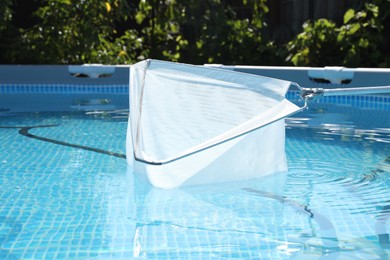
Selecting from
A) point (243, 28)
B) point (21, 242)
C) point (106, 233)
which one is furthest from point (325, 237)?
point (243, 28)

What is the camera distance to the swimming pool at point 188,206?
3.04m

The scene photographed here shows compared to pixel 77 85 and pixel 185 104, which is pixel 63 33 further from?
pixel 185 104

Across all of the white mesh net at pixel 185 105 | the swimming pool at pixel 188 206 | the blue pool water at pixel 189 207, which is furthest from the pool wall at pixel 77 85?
the white mesh net at pixel 185 105

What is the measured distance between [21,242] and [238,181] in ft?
5.02

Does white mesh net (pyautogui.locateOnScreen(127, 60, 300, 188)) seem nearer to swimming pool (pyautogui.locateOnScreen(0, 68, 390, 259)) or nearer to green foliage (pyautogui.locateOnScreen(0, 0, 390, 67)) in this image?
swimming pool (pyautogui.locateOnScreen(0, 68, 390, 259))

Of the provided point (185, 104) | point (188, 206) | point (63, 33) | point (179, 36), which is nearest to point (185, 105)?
point (185, 104)

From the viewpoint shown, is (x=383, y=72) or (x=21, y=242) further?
(x=383, y=72)

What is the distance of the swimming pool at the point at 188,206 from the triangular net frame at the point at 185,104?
0.91 ft

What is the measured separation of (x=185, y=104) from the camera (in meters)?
4.16

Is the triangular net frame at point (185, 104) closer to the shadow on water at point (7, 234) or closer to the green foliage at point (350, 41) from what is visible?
the shadow on water at point (7, 234)

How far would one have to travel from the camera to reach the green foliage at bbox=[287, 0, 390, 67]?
894 centimetres

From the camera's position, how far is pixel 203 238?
3168mm

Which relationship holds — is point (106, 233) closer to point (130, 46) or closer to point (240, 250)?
point (240, 250)

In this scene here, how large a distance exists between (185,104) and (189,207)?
71 cm
